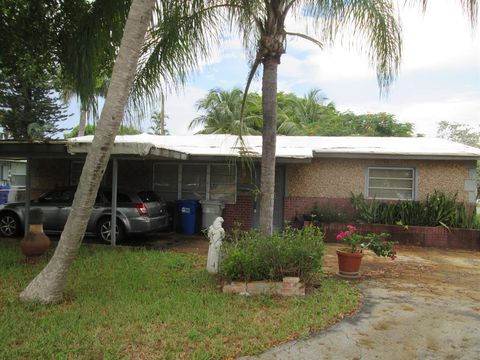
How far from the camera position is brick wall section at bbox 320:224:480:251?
36.8ft

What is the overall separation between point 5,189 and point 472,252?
18.9 m

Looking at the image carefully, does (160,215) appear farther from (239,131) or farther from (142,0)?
(142,0)

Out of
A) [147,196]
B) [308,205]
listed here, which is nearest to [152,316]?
[147,196]

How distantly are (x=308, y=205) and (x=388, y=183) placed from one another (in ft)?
8.14

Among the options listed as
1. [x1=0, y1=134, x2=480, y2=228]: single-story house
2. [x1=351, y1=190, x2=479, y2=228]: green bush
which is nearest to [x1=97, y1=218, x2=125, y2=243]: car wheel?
[x1=0, y1=134, x2=480, y2=228]: single-story house

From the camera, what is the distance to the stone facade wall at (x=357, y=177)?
12.2 metres

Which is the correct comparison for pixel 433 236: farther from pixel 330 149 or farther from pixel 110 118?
pixel 110 118

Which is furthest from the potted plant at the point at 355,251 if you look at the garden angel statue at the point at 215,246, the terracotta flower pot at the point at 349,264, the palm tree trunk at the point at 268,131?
the garden angel statue at the point at 215,246

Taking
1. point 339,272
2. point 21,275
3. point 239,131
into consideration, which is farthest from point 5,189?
point 339,272

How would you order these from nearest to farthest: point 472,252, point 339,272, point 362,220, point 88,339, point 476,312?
point 88,339 → point 476,312 → point 339,272 → point 472,252 → point 362,220

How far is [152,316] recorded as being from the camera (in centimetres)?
513

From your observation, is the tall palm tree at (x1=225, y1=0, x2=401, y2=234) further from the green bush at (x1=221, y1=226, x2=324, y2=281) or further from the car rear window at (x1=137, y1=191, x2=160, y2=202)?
the car rear window at (x1=137, y1=191, x2=160, y2=202)

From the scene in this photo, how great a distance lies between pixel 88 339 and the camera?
173 inches

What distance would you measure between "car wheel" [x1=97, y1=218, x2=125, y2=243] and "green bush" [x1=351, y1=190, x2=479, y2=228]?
6.65 m
